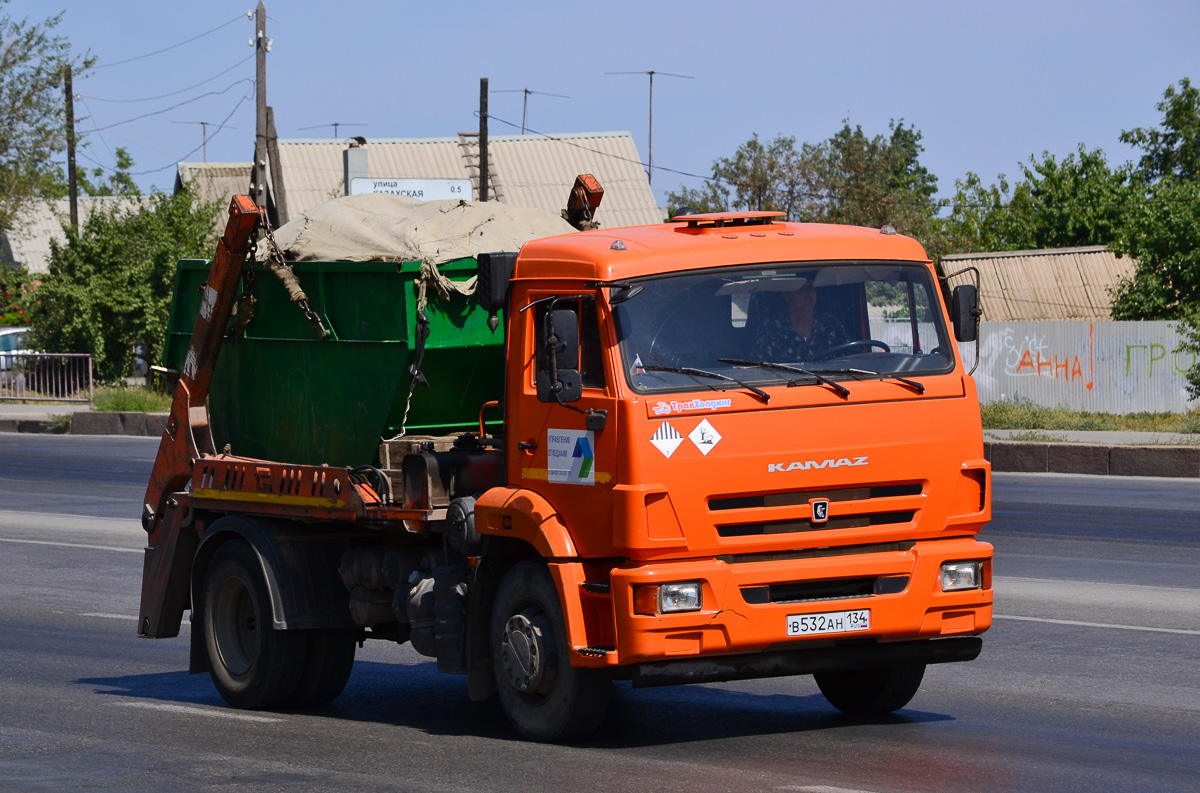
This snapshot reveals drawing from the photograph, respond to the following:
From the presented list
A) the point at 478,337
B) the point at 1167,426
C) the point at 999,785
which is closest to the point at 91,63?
the point at 1167,426

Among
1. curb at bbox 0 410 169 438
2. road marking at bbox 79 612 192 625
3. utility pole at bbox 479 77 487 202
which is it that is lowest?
road marking at bbox 79 612 192 625

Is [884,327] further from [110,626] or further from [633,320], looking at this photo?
[110,626]

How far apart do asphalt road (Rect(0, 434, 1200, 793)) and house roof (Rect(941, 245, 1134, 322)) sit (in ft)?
83.7

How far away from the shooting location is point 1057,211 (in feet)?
174

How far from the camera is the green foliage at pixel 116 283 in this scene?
1394 inches

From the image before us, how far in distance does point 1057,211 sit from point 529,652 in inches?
1936

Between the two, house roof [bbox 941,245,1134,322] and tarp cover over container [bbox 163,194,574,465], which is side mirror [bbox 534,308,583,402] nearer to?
tarp cover over container [bbox 163,194,574,465]

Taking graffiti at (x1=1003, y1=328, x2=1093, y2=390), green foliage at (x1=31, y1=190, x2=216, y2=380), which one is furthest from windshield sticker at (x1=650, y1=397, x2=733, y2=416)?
green foliage at (x1=31, y1=190, x2=216, y2=380)

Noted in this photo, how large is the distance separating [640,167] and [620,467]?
47742mm

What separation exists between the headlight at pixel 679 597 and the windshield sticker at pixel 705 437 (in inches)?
21.3

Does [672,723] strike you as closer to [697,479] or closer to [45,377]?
[697,479]

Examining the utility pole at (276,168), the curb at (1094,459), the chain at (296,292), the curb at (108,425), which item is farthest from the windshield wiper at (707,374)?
the utility pole at (276,168)

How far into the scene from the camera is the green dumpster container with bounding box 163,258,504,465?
7.90 metres

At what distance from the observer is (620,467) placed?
6.50 m
